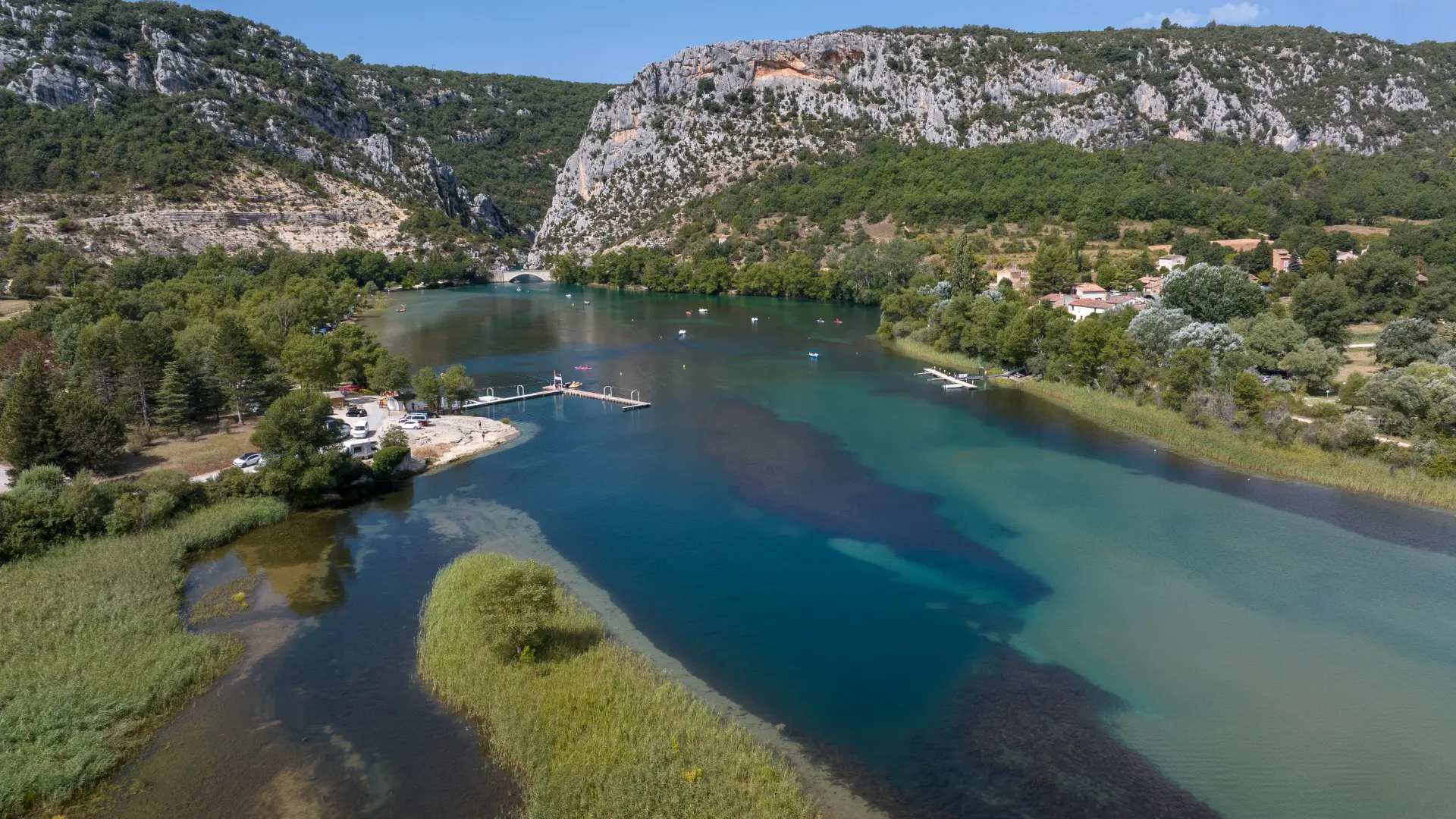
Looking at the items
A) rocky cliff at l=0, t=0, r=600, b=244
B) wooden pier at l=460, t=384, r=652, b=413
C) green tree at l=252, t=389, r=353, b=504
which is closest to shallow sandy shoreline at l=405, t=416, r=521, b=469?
wooden pier at l=460, t=384, r=652, b=413

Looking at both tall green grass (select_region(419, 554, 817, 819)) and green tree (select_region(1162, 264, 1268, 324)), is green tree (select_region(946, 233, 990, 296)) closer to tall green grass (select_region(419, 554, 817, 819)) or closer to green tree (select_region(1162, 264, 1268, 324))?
green tree (select_region(1162, 264, 1268, 324))

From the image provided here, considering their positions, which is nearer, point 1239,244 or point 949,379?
point 949,379

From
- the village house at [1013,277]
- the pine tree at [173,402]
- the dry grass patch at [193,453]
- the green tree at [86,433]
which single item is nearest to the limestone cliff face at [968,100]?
the village house at [1013,277]

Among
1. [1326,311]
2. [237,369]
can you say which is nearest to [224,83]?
[237,369]

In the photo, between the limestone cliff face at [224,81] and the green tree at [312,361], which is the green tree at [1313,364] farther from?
the limestone cliff face at [224,81]

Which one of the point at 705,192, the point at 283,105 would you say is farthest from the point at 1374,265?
the point at 283,105

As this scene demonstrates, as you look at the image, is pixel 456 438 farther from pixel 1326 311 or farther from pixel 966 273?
pixel 1326 311
